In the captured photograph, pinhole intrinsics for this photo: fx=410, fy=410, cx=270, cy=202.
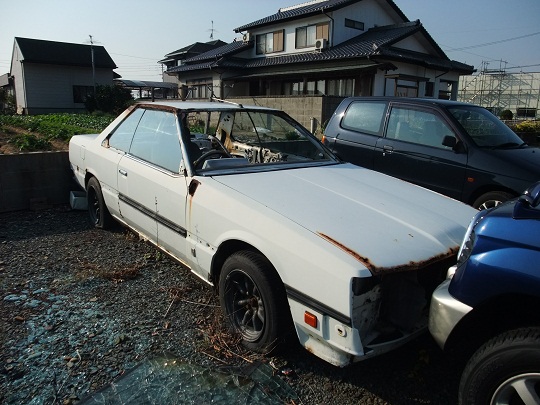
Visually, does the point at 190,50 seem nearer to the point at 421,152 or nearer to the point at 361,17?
the point at 361,17

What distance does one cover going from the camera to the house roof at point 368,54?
19.7 m

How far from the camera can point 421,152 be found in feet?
18.1

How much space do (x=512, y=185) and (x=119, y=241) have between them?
4.51 m

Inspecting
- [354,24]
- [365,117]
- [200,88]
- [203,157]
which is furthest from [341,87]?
[203,157]

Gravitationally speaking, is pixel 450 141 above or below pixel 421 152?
above

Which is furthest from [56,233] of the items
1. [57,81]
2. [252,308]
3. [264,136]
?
[57,81]

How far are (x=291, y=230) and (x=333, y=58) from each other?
65.5ft

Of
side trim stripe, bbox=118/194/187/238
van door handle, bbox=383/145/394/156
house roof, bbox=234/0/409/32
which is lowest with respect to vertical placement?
side trim stripe, bbox=118/194/187/238

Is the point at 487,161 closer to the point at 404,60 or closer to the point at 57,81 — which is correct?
the point at 404,60

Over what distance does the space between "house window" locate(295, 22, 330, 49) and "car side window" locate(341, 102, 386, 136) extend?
58.9 feet

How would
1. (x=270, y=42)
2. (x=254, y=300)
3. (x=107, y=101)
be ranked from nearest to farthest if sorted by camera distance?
(x=254, y=300), (x=270, y=42), (x=107, y=101)

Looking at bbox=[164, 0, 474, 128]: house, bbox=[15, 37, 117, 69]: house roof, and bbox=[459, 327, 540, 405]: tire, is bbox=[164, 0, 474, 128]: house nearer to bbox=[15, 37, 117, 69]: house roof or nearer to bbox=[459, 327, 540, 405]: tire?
bbox=[15, 37, 117, 69]: house roof

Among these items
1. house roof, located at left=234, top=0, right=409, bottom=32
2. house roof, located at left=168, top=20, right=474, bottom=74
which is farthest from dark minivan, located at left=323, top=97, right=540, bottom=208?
house roof, located at left=234, top=0, right=409, bottom=32

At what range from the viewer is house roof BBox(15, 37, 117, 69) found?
97.2 ft
